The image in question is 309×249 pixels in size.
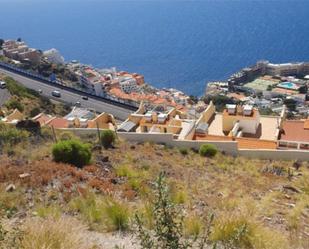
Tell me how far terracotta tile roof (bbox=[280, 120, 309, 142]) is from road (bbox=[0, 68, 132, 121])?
13.2 m

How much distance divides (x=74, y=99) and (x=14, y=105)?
9.02 m

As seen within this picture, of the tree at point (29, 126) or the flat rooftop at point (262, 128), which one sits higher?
the flat rooftop at point (262, 128)

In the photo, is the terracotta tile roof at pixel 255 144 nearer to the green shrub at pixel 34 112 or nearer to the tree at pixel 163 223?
the tree at pixel 163 223

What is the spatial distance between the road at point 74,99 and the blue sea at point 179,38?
125ft

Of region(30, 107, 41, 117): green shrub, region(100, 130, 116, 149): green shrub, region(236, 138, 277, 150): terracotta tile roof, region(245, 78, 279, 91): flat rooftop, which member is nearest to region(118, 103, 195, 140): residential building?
region(236, 138, 277, 150): terracotta tile roof

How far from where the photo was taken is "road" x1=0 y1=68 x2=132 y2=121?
99.0ft

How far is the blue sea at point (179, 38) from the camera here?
91.6m

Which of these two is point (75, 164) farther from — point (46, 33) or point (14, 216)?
point (46, 33)

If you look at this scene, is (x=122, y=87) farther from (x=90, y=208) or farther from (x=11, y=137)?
(x=90, y=208)

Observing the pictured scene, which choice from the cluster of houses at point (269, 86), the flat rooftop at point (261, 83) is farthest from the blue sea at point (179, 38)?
the flat rooftop at point (261, 83)

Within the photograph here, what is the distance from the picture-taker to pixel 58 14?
195625 mm

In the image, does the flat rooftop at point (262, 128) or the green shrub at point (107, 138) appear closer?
the green shrub at point (107, 138)

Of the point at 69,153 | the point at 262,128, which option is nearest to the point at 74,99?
the point at 262,128

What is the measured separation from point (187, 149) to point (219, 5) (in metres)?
196
